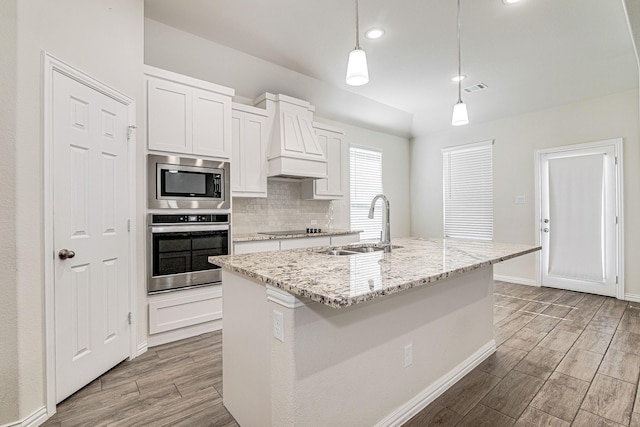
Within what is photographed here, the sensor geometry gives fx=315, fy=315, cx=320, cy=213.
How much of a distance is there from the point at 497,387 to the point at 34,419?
282cm

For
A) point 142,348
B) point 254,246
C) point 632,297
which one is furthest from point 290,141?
point 632,297

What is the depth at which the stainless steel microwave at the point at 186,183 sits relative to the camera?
2805mm

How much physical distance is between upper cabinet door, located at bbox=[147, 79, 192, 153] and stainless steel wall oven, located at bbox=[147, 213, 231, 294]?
0.67 m

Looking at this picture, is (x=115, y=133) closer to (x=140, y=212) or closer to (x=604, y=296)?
(x=140, y=212)

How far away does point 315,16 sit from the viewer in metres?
2.87

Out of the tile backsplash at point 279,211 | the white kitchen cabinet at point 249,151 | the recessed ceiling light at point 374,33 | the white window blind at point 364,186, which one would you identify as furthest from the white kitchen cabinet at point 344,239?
the recessed ceiling light at point 374,33

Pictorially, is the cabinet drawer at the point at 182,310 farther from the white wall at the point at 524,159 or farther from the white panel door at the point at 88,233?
the white wall at the point at 524,159

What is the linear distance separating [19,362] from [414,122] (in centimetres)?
594

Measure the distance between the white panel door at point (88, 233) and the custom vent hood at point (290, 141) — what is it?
5.49ft

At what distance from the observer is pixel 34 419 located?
176 cm

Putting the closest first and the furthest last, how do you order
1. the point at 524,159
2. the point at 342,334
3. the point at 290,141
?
1. the point at 342,334
2. the point at 290,141
3. the point at 524,159

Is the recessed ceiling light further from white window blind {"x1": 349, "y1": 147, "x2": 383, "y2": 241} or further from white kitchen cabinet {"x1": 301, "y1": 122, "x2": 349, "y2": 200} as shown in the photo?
white window blind {"x1": 349, "y1": 147, "x2": 383, "y2": 241}

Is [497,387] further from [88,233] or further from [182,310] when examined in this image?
[88,233]

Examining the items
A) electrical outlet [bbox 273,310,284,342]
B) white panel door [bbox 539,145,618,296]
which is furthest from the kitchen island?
white panel door [bbox 539,145,618,296]
